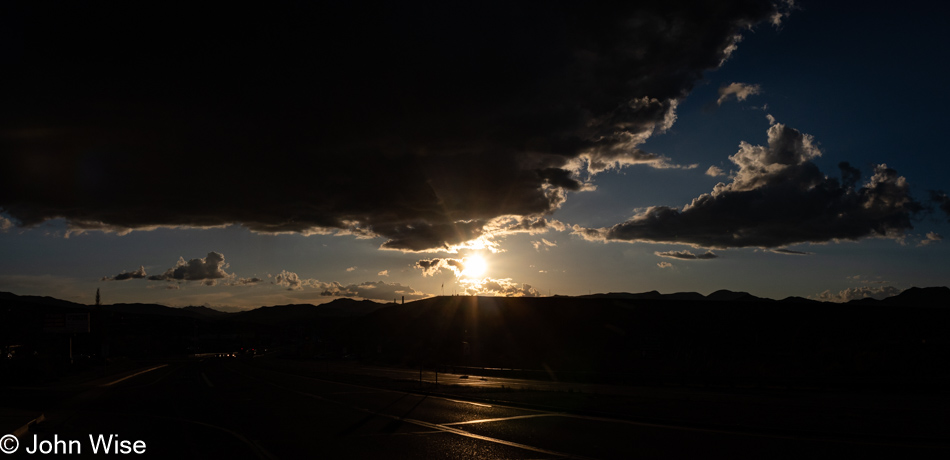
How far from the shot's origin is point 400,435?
45.6ft

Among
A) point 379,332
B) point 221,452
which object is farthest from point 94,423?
point 379,332

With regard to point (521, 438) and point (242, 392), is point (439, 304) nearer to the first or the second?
point (242, 392)

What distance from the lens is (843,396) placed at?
25.3 metres

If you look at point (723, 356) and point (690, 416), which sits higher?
point (690, 416)

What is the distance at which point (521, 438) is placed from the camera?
43.6 ft

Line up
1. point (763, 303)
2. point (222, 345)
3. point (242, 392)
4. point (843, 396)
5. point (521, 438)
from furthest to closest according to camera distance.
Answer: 1. point (222, 345)
2. point (763, 303)
3. point (242, 392)
4. point (843, 396)
5. point (521, 438)

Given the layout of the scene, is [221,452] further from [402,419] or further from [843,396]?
[843,396]

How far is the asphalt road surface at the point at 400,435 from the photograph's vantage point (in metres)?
11.5

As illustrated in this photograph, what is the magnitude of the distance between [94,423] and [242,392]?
1194 centimetres

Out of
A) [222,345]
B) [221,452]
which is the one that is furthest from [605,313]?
[222,345]

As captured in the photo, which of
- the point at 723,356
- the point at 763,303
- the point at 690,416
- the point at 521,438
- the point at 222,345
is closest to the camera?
the point at 521,438

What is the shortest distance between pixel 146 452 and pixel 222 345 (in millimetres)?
207424

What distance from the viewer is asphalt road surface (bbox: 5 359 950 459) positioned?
11.5 m

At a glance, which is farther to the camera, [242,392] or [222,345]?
[222,345]
